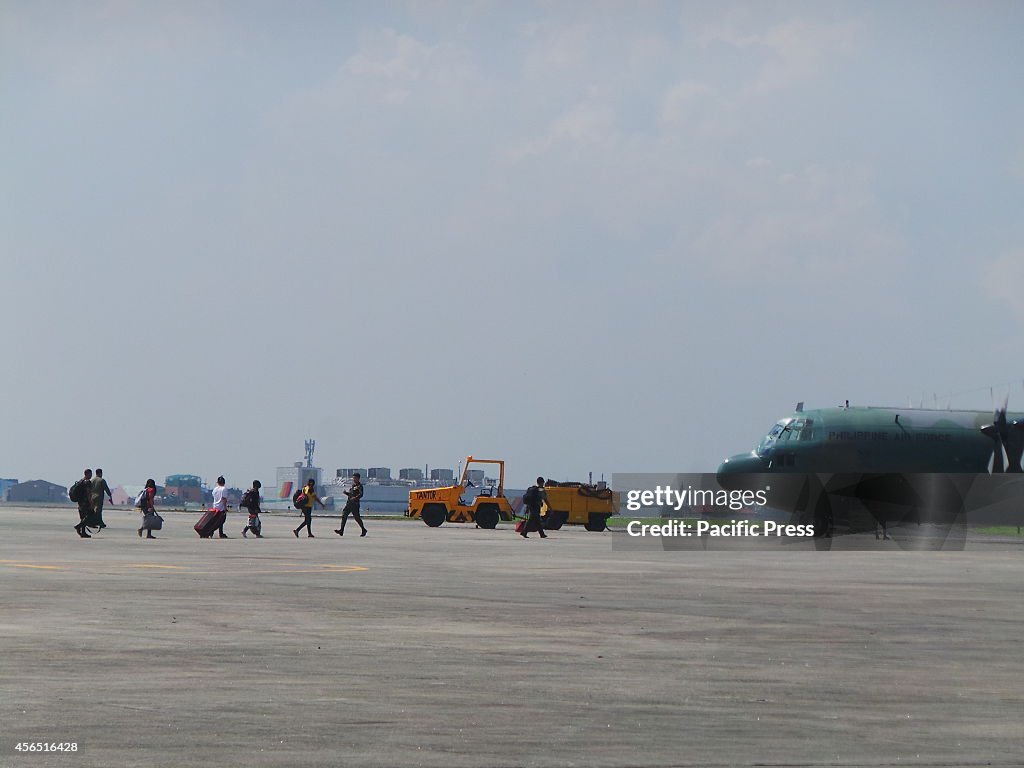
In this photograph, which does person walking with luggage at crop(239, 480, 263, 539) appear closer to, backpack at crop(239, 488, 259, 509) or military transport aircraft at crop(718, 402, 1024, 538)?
backpack at crop(239, 488, 259, 509)

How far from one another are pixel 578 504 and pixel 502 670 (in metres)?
47.1

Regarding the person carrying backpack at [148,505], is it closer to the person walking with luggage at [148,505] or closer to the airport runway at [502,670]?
the person walking with luggage at [148,505]

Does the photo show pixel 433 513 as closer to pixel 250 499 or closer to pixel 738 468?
pixel 738 468

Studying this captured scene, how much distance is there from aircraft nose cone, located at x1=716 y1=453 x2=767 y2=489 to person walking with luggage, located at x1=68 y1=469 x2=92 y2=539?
2247cm

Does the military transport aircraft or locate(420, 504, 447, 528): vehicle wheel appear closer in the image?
the military transport aircraft

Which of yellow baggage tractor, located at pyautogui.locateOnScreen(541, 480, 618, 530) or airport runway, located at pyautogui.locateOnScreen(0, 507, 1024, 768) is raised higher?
yellow baggage tractor, located at pyautogui.locateOnScreen(541, 480, 618, 530)

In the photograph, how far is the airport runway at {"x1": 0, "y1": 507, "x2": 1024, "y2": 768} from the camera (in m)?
7.96

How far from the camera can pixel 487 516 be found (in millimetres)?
56625

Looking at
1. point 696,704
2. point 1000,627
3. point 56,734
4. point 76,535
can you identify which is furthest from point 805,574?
point 76,535

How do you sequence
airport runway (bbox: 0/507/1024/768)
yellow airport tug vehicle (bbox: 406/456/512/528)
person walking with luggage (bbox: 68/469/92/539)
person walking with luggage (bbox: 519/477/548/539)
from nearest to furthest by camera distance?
airport runway (bbox: 0/507/1024/768)
person walking with luggage (bbox: 68/469/92/539)
person walking with luggage (bbox: 519/477/548/539)
yellow airport tug vehicle (bbox: 406/456/512/528)

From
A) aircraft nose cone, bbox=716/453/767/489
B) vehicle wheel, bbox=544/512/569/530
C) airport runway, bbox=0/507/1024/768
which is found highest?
aircraft nose cone, bbox=716/453/767/489

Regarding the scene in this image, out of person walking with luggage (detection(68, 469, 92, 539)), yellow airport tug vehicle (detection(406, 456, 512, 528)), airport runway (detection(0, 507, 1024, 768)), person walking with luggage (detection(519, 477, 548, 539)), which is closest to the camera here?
airport runway (detection(0, 507, 1024, 768))

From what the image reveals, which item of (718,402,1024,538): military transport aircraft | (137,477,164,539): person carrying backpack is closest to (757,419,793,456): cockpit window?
(718,402,1024,538): military transport aircraft

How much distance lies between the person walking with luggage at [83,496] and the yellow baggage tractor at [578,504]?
915 inches
